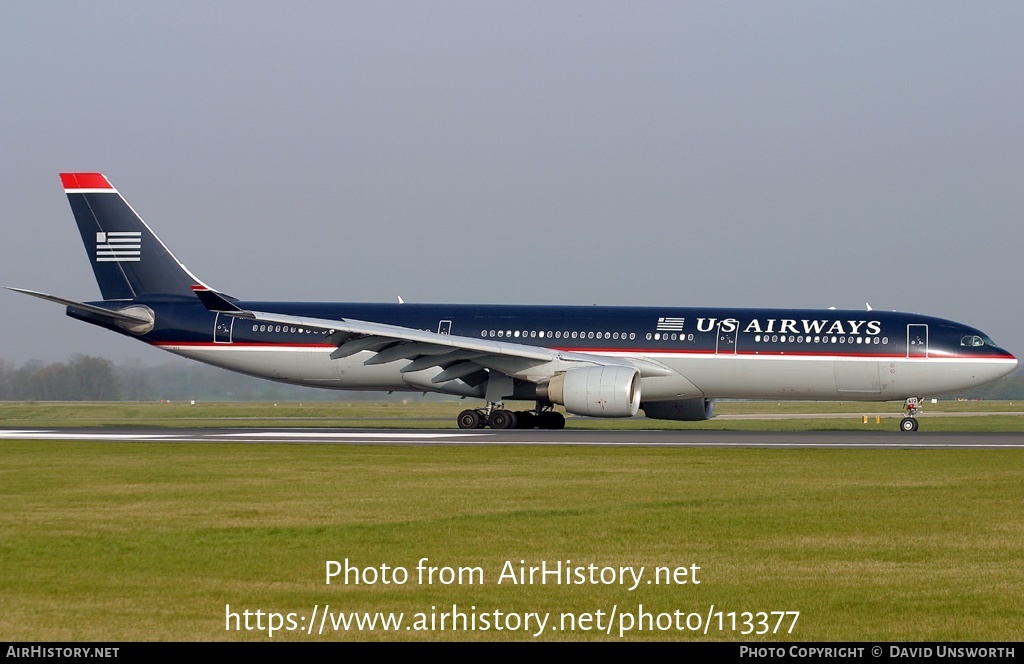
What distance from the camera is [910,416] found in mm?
34625

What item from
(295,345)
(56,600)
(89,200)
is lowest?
(56,600)

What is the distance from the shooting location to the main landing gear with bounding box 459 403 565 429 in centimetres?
3447

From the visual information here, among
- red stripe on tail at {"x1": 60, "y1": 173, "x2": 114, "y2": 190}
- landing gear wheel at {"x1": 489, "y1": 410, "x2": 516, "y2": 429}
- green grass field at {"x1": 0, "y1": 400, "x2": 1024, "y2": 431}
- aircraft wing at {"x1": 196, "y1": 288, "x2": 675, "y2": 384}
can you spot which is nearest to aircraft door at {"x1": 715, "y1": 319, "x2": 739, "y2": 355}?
aircraft wing at {"x1": 196, "y1": 288, "x2": 675, "y2": 384}

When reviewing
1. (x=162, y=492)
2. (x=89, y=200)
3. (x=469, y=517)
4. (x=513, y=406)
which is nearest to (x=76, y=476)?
(x=162, y=492)

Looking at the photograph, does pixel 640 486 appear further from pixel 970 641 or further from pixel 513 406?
pixel 513 406

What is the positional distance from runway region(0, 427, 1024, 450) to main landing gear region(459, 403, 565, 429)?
724 millimetres

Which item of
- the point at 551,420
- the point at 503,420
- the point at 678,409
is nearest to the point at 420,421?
the point at 551,420

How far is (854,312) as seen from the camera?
35250 millimetres

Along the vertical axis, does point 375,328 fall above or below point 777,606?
above

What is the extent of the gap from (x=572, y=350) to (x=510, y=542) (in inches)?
915

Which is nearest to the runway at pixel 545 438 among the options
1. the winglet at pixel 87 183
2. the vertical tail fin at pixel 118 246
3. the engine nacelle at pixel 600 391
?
the engine nacelle at pixel 600 391

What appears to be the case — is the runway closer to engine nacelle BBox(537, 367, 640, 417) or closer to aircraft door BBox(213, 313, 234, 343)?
engine nacelle BBox(537, 367, 640, 417)

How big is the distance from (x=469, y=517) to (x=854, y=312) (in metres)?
23.6
